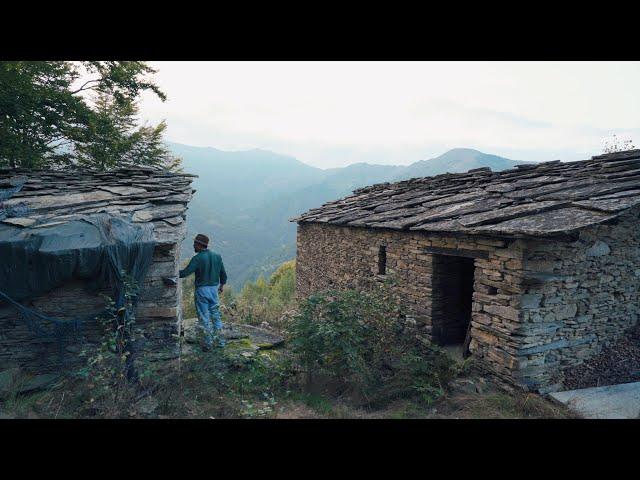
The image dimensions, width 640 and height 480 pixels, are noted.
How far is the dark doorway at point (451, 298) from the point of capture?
6.38m

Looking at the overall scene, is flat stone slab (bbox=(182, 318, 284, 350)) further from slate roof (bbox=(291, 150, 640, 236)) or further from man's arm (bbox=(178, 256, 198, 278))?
slate roof (bbox=(291, 150, 640, 236))

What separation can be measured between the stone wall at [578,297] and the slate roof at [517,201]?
0.43m

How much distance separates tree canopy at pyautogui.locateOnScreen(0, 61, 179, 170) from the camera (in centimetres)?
1045

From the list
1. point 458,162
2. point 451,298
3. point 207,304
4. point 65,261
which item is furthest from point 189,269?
point 458,162

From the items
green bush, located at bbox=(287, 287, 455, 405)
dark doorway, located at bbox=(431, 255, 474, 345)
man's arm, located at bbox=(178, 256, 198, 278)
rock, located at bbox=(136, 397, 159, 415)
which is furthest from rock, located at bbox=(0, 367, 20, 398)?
dark doorway, located at bbox=(431, 255, 474, 345)

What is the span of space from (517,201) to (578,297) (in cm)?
155

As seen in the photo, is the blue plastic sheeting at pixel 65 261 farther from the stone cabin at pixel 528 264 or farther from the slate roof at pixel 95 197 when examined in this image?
the stone cabin at pixel 528 264

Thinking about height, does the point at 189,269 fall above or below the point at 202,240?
below

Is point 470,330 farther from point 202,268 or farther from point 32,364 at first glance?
point 32,364

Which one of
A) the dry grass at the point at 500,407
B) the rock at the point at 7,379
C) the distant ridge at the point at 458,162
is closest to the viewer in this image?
the rock at the point at 7,379

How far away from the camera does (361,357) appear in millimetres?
5320

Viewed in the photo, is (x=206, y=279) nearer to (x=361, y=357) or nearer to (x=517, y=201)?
(x=361, y=357)

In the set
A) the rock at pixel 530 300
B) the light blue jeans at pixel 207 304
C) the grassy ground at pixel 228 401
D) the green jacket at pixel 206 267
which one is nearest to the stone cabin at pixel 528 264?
the rock at pixel 530 300
